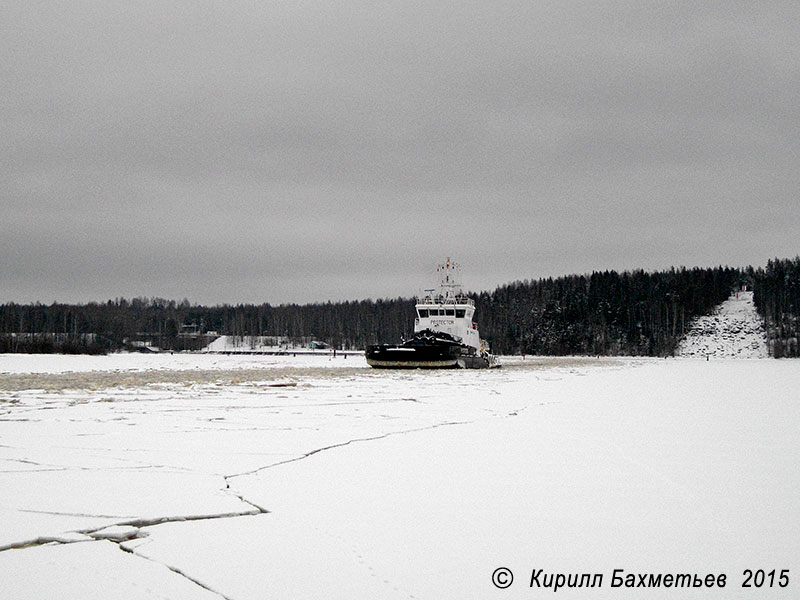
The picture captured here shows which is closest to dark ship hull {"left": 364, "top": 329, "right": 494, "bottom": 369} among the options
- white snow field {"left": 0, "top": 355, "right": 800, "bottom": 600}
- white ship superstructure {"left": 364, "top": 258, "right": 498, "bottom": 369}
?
white ship superstructure {"left": 364, "top": 258, "right": 498, "bottom": 369}

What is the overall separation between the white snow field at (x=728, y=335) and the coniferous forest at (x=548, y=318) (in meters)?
1.82

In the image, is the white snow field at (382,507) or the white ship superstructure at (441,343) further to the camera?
the white ship superstructure at (441,343)

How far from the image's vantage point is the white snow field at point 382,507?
2734 mm

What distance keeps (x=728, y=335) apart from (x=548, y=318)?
2686cm

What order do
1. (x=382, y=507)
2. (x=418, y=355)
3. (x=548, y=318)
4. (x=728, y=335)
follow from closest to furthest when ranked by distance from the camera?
(x=382, y=507)
(x=418, y=355)
(x=728, y=335)
(x=548, y=318)

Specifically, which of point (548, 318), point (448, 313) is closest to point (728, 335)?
point (548, 318)

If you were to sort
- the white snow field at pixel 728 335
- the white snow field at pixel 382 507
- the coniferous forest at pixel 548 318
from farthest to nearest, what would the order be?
the coniferous forest at pixel 548 318 < the white snow field at pixel 728 335 < the white snow field at pixel 382 507

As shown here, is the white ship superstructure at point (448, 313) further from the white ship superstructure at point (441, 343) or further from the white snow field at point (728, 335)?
the white snow field at point (728, 335)

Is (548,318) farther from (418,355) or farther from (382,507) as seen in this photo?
(382,507)

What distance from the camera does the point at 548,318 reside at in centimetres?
10600

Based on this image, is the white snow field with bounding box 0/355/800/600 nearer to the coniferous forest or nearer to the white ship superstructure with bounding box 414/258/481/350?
the white ship superstructure with bounding box 414/258/481/350

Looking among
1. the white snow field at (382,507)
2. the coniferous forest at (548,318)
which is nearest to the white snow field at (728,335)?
the coniferous forest at (548,318)

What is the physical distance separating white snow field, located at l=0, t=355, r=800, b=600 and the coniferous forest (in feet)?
281

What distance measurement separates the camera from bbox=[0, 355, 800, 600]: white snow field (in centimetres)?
273
